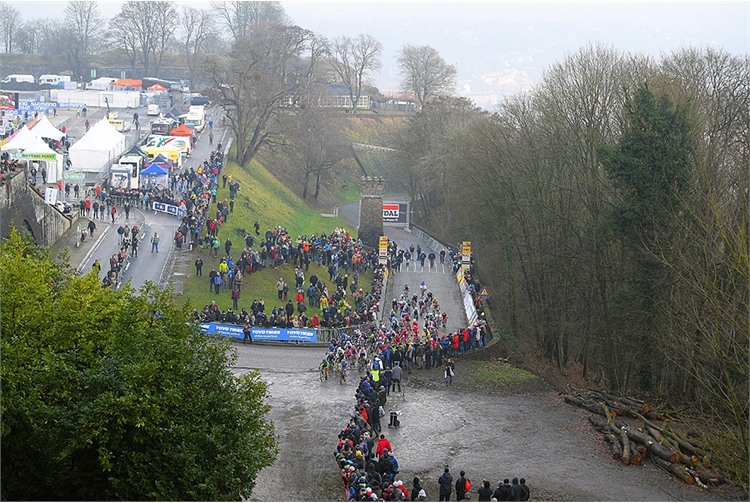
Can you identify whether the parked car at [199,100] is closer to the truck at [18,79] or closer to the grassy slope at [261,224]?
the grassy slope at [261,224]

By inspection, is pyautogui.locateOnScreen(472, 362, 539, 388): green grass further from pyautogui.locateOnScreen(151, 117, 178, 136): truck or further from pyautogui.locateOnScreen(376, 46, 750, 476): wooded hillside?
pyautogui.locateOnScreen(151, 117, 178, 136): truck

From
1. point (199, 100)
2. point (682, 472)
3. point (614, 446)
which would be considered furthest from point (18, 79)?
point (682, 472)

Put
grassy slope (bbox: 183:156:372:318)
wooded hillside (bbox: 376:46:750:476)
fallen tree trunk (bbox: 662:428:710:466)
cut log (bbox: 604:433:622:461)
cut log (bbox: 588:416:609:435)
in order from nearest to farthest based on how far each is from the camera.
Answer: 1. fallen tree trunk (bbox: 662:428:710:466)
2. cut log (bbox: 604:433:622:461)
3. cut log (bbox: 588:416:609:435)
4. wooded hillside (bbox: 376:46:750:476)
5. grassy slope (bbox: 183:156:372:318)

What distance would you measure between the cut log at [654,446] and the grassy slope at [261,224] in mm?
11181

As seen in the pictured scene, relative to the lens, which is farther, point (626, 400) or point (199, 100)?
point (199, 100)

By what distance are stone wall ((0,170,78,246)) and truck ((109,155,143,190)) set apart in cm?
739

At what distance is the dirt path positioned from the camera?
20766mm

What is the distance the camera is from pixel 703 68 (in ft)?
126

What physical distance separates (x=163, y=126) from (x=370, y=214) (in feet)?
75.4

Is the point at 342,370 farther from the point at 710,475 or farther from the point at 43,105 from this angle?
the point at 43,105

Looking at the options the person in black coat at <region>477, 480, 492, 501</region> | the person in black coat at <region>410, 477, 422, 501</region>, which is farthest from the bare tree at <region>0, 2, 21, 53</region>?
the person in black coat at <region>477, 480, 492, 501</region>

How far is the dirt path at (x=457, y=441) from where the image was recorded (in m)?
20.8

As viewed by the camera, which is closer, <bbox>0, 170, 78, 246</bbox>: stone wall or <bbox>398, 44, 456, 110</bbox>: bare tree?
<bbox>0, 170, 78, 246</bbox>: stone wall

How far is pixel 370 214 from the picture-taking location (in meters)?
57.1
